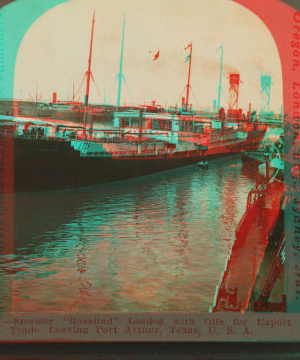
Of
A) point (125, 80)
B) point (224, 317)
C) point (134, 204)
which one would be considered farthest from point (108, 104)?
point (224, 317)

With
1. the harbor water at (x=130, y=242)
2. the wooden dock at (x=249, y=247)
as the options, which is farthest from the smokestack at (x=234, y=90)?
the wooden dock at (x=249, y=247)

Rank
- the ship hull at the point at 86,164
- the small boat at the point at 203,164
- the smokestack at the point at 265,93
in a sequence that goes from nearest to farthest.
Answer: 1. the smokestack at the point at 265,93
2. the ship hull at the point at 86,164
3. the small boat at the point at 203,164

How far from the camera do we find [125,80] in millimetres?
2232

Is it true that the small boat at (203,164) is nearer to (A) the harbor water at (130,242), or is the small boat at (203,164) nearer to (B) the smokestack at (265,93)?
(A) the harbor water at (130,242)

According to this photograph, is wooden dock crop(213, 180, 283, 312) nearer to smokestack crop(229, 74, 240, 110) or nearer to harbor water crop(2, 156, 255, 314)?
harbor water crop(2, 156, 255, 314)

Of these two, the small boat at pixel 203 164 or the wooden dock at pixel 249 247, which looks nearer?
the wooden dock at pixel 249 247

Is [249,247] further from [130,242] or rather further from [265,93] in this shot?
[265,93]

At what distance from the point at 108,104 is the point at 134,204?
922 mm

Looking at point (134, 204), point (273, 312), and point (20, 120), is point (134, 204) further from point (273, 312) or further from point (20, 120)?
point (273, 312)

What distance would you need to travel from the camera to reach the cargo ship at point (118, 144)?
2256mm

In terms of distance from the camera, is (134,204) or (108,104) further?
(134,204)

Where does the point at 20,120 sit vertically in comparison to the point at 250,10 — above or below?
below
